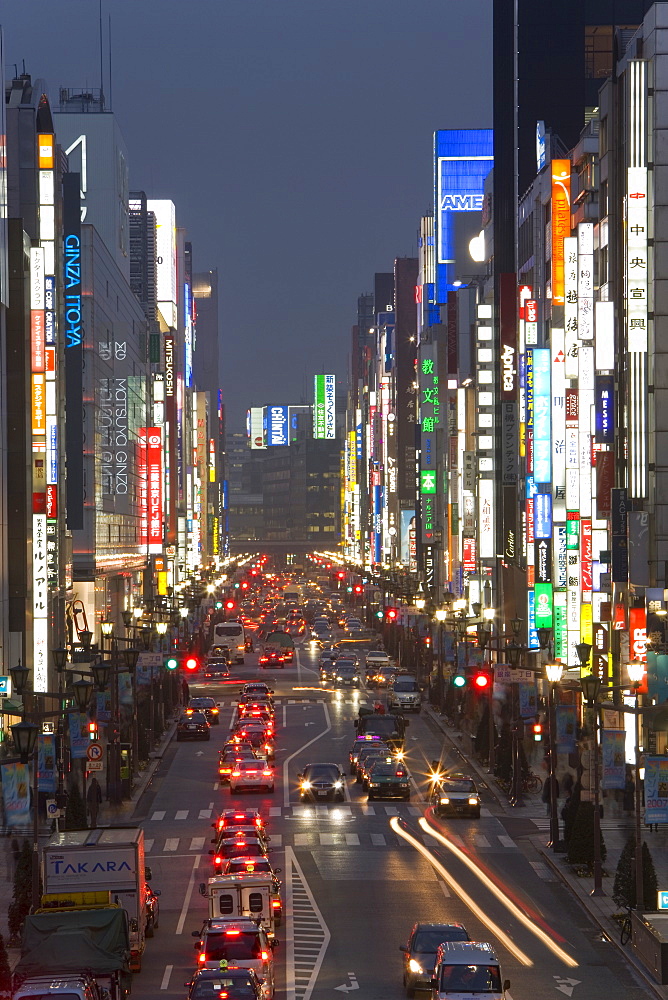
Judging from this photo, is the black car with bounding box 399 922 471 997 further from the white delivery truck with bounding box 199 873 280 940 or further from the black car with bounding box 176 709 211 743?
the black car with bounding box 176 709 211 743

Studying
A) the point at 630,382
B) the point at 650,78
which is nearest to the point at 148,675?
the point at 630,382

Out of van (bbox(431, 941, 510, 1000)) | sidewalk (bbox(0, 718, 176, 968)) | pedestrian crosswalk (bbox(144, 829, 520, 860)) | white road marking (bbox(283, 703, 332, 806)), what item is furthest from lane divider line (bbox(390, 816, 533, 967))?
sidewalk (bbox(0, 718, 176, 968))

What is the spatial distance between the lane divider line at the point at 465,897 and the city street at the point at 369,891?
43mm

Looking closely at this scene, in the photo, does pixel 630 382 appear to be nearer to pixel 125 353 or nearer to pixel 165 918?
pixel 165 918

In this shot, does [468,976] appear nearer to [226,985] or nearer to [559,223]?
[226,985]

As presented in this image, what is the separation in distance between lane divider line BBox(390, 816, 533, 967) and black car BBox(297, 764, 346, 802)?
203 inches

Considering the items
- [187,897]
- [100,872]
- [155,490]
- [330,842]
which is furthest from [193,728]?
[155,490]

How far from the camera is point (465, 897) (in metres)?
42.8

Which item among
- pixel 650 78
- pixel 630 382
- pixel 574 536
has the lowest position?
pixel 574 536

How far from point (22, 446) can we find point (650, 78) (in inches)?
1217

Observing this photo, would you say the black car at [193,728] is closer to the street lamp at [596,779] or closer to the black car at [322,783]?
the black car at [322,783]

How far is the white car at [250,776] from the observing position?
6375cm

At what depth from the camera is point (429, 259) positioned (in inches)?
7352

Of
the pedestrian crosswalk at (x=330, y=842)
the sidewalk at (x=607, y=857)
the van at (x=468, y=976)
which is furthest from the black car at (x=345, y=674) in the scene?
the van at (x=468, y=976)
